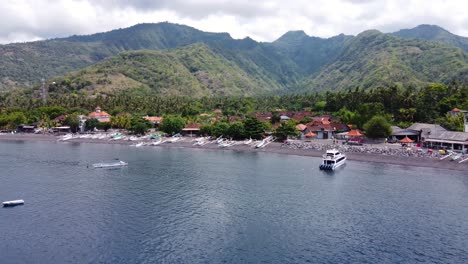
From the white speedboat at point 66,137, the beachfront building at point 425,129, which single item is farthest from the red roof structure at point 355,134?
the white speedboat at point 66,137

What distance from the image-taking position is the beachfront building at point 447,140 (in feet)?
262

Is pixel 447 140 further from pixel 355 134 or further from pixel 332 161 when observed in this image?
pixel 332 161

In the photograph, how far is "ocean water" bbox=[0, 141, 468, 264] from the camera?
35906 mm

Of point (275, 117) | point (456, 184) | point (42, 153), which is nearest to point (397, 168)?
point (456, 184)

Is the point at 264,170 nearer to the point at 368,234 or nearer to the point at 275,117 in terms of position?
the point at 368,234

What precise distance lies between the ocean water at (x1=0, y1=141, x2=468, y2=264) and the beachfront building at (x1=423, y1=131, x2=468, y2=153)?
15072mm

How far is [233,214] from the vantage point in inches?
1821

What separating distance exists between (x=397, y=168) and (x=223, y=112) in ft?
279

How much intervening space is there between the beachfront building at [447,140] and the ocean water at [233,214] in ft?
49.4

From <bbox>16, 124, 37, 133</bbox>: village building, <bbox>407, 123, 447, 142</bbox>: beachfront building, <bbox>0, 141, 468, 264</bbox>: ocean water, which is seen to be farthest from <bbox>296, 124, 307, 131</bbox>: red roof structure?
<bbox>16, 124, 37, 133</bbox>: village building

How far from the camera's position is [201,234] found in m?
40.0

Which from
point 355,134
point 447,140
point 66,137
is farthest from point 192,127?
point 447,140

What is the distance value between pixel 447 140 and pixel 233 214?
56634 millimetres

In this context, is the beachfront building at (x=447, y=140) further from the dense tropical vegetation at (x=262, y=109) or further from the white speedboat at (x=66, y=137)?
the white speedboat at (x=66, y=137)
